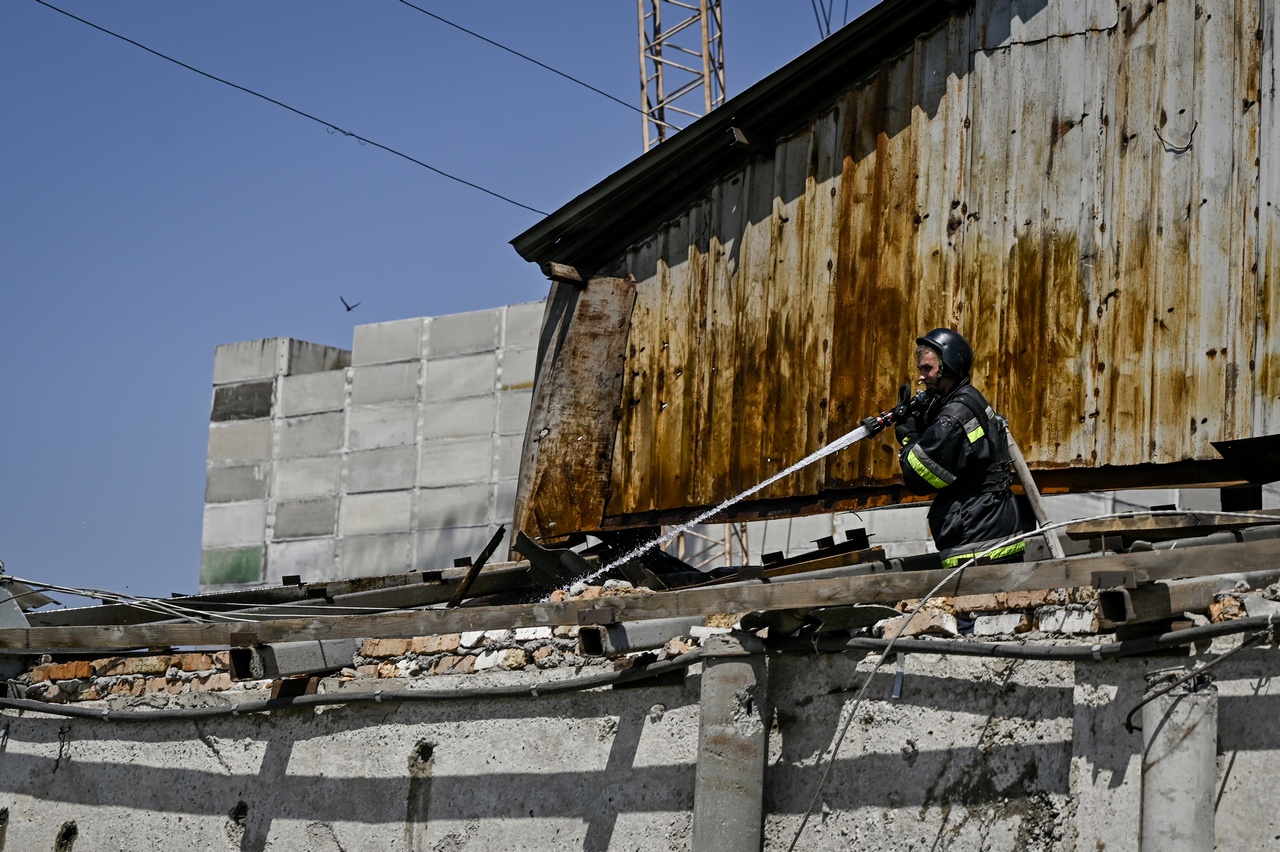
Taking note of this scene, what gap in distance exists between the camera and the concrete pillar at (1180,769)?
4.79 m

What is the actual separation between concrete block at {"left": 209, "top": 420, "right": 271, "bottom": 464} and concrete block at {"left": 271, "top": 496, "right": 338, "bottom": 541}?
31.5 inches

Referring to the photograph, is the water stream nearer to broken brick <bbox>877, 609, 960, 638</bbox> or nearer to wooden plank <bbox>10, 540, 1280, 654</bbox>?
broken brick <bbox>877, 609, 960, 638</bbox>

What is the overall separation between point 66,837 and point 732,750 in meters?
4.20

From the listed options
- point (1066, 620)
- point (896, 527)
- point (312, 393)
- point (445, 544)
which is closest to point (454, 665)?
point (1066, 620)

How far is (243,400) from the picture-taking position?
19828 mm

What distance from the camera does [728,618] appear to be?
21.9 feet

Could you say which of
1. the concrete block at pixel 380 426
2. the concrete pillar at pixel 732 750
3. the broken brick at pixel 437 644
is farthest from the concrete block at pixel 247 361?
the concrete pillar at pixel 732 750

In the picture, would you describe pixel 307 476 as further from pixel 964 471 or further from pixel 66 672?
pixel 964 471

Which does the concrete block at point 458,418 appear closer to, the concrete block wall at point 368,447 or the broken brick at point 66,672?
the concrete block wall at point 368,447

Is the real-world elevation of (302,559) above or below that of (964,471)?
below

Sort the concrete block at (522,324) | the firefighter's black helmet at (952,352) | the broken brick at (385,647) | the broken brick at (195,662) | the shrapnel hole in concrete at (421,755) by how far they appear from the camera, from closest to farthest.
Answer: the shrapnel hole in concrete at (421,755) → the firefighter's black helmet at (952,352) → the broken brick at (385,647) → the broken brick at (195,662) → the concrete block at (522,324)

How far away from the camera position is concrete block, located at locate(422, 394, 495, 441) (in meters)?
17.7

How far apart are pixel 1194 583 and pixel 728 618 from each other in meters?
2.19

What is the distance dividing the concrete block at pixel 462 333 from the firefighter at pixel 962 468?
11.0m
